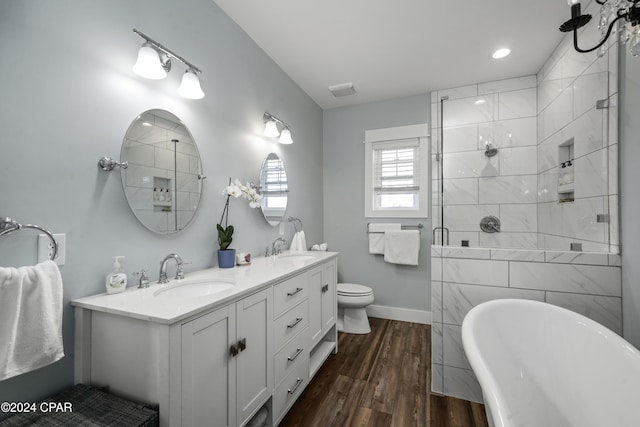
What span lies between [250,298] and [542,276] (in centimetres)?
172

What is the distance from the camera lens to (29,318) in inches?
33.3

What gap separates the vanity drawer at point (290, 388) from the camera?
1462 mm

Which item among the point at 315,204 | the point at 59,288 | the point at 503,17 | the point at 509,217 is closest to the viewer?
the point at 59,288

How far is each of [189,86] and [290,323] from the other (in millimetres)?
1439

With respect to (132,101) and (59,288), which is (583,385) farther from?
(132,101)

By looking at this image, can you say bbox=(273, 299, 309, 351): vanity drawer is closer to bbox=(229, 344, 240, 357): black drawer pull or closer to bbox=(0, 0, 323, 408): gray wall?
bbox=(229, 344, 240, 357): black drawer pull

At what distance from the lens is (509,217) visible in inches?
84.8

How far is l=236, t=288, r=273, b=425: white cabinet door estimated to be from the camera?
119 centimetres

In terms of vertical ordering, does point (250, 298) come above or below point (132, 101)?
below

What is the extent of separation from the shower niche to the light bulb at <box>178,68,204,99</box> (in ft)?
8.11

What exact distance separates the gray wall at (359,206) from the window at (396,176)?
9 centimetres

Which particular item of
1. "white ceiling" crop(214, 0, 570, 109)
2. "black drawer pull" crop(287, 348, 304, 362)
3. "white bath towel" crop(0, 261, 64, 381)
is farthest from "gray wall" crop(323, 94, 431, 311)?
"white bath towel" crop(0, 261, 64, 381)

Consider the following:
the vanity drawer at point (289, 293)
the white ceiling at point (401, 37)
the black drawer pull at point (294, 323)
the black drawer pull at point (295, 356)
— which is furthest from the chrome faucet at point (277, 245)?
the white ceiling at point (401, 37)

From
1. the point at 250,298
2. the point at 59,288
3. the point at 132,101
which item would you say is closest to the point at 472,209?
the point at 250,298
